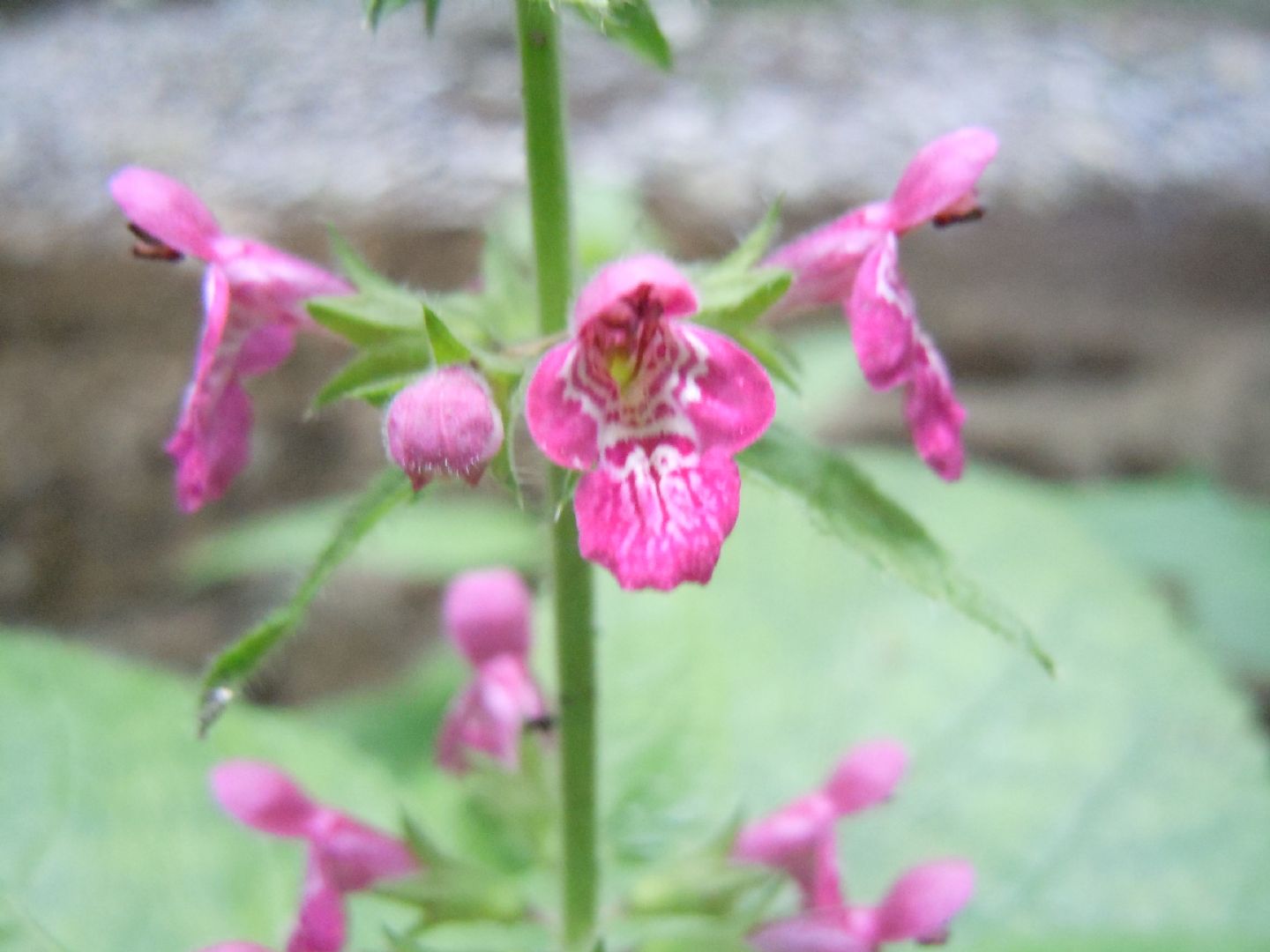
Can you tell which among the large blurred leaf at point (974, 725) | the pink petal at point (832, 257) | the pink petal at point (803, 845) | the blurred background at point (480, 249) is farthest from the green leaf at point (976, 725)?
the blurred background at point (480, 249)

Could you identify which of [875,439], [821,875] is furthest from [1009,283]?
[821,875]

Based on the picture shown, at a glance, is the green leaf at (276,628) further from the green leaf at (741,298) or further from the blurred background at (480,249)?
the blurred background at (480,249)

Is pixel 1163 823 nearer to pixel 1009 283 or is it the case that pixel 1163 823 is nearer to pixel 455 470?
pixel 455 470

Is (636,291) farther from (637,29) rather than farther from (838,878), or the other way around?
(838,878)

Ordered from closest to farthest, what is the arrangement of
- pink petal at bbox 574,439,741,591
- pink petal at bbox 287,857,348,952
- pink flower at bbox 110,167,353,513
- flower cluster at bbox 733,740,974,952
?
pink petal at bbox 574,439,741,591 < pink flower at bbox 110,167,353,513 < pink petal at bbox 287,857,348,952 < flower cluster at bbox 733,740,974,952

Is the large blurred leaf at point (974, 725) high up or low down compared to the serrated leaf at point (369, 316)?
down

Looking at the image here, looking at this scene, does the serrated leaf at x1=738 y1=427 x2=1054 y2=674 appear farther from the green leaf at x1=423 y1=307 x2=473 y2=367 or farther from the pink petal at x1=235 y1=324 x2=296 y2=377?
the pink petal at x1=235 y1=324 x2=296 y2=377

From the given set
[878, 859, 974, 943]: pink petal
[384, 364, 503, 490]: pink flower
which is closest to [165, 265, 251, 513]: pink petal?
[384, 364, 503, 490]: pink flower
